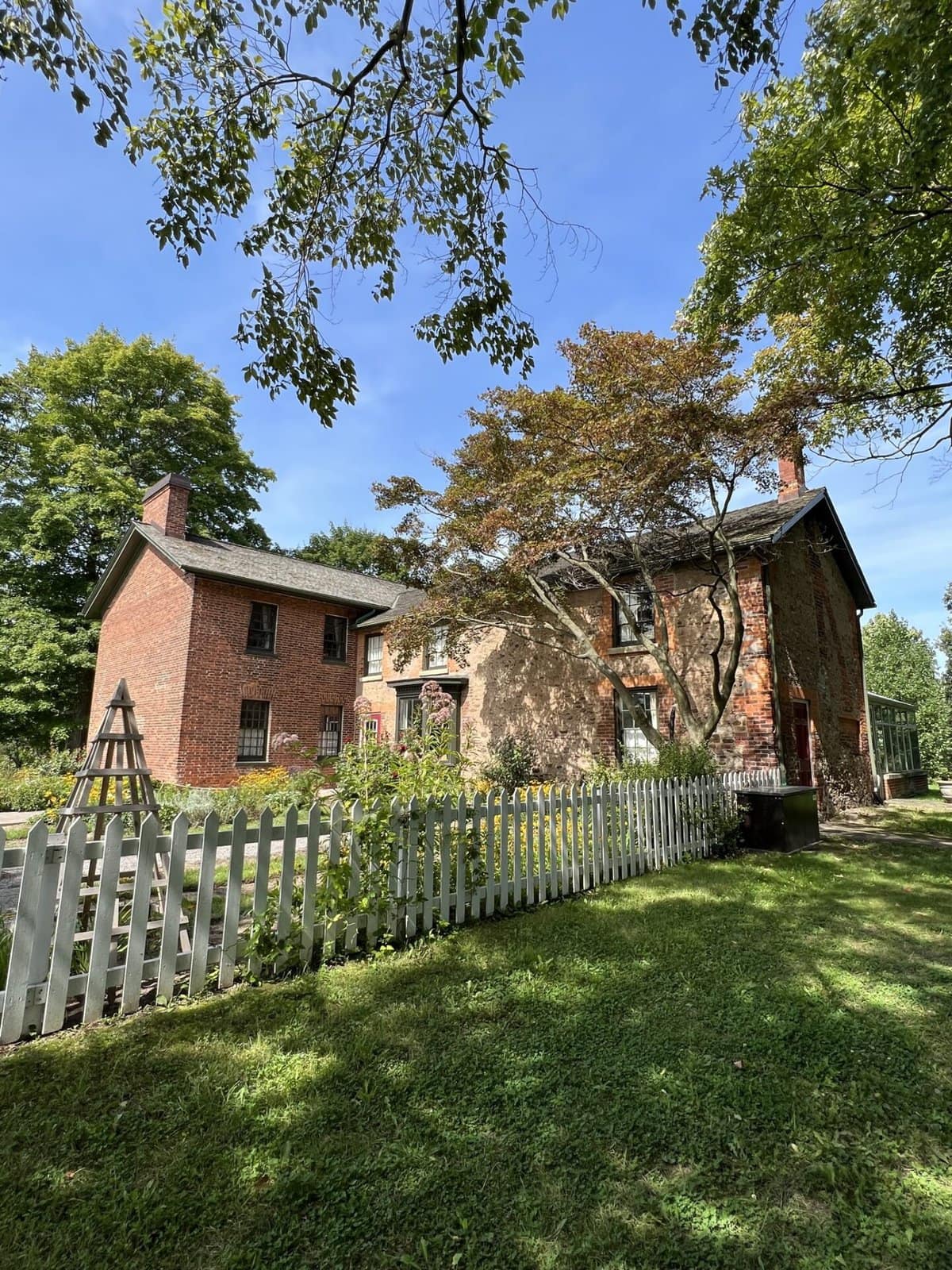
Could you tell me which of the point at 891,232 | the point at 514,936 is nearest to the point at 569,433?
the point at 891,232

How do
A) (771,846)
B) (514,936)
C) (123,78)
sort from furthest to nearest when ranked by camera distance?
(771,846) < (514,936) < (123,78)

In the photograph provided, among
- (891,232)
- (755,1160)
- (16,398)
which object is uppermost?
(16,398)

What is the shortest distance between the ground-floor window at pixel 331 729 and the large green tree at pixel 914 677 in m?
22.6

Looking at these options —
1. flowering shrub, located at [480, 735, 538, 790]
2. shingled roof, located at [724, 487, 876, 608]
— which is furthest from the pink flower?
shingled roof, located at [724, 487, 876, 608]

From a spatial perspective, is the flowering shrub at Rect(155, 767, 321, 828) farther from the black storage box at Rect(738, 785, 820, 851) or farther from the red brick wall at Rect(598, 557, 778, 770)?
the black storage box at Rect(738, 785, 820, 851)

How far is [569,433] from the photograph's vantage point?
A: 10320 mm

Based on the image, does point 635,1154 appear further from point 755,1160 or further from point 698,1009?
point 698,1009

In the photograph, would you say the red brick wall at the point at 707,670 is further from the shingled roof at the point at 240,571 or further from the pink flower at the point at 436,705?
the shingled roof at the point at 240,571

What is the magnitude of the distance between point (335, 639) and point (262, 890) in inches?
634

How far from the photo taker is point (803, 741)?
1245 cm

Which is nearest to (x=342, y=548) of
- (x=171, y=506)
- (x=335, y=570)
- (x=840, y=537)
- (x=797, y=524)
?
(x=335, y=570)

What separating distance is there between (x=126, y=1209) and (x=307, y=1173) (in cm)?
62

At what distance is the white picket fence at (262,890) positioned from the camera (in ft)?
10.9

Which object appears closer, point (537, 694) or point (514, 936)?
point (514, 936)
